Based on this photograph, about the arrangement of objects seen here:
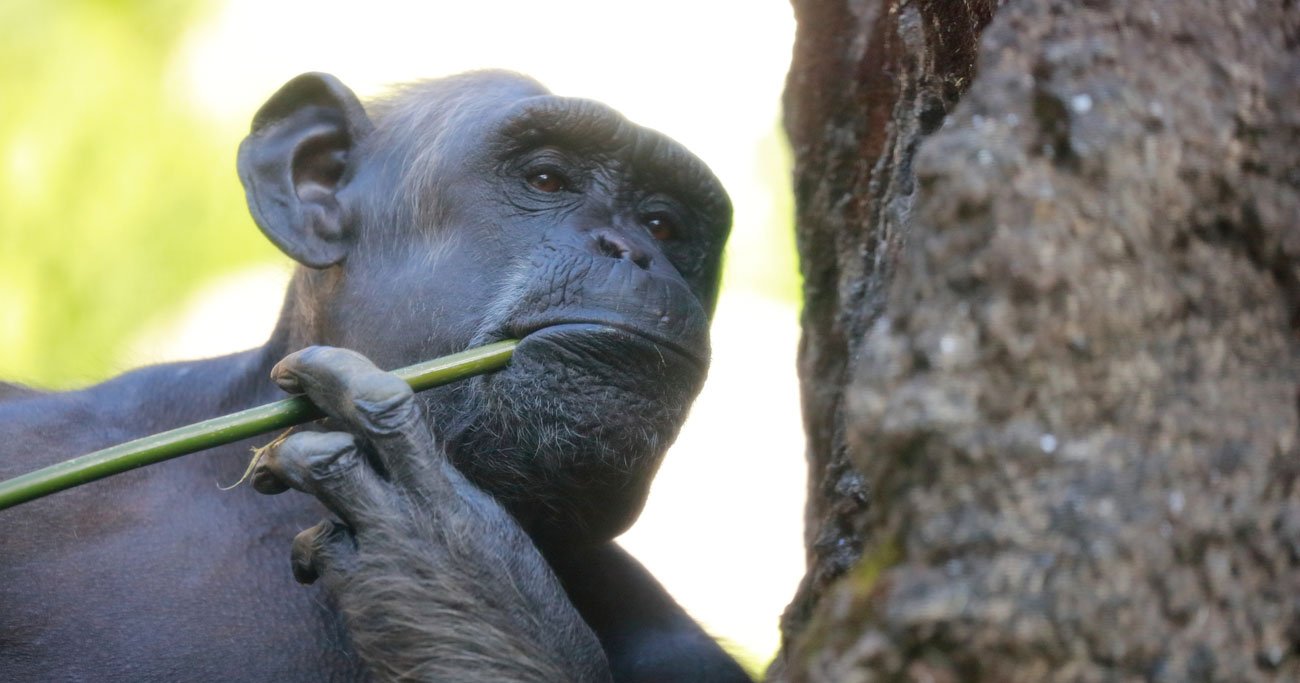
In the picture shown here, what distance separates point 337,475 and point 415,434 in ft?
0.55

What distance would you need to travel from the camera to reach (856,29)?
357cm

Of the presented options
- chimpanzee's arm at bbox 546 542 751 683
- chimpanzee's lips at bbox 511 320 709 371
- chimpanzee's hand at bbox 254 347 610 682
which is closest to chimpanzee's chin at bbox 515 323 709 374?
chimpanzee's lips at bbox 511 320 709 371

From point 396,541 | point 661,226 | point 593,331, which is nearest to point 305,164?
point 661,226

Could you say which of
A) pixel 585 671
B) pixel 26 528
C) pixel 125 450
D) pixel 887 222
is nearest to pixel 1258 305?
pixel 887 222

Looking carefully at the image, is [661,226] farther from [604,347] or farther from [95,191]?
[95,191]

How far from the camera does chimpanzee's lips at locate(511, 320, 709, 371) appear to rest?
311cm

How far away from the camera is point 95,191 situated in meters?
11.2

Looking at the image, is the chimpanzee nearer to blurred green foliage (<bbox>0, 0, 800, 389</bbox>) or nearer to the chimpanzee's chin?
the chimpanzee's chin

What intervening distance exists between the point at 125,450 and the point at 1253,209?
2012 mm

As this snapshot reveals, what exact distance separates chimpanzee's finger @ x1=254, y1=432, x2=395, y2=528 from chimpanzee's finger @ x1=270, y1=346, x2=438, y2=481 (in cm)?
4

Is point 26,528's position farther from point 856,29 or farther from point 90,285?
point 90,285

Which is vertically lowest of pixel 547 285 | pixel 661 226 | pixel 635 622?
pixel 635 622

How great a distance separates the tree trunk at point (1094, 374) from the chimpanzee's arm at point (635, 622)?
1.60 meters

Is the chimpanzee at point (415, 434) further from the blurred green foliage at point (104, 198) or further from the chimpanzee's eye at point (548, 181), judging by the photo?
the blurred green foliage at point (104, 198)
